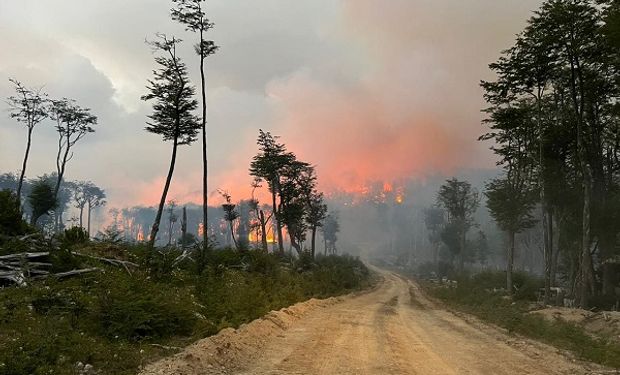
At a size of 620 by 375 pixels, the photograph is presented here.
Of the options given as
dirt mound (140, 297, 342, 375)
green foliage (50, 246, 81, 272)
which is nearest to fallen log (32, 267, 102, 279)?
green foliage (50, 246, 81, 272)

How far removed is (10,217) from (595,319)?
22.7 metres

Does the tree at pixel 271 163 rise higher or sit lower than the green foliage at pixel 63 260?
higher

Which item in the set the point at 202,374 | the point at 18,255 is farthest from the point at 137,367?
the point at 18,255

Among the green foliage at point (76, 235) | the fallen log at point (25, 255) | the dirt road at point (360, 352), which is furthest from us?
the green foliage at point (76, 235)

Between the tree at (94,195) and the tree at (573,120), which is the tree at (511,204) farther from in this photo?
the tree at (94,195)

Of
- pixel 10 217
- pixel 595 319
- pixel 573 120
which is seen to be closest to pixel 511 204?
pixel 573 120

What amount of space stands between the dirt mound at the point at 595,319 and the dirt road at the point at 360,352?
3.07 metres

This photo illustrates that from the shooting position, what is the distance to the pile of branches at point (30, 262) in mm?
12141

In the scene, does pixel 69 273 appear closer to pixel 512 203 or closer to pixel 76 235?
pixel 76 235

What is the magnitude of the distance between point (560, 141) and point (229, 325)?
2595cm

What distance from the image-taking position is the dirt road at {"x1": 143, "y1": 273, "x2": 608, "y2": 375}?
29.5 feet

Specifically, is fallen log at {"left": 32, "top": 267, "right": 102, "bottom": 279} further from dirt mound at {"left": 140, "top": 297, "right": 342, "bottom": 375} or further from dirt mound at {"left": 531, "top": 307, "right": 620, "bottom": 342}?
dirt mound at {"left": 531, "top": 307, "right": 620, "bottom": 342}

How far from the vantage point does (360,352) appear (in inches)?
425

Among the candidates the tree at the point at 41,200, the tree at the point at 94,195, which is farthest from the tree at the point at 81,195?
the tree at the point at 41,200
